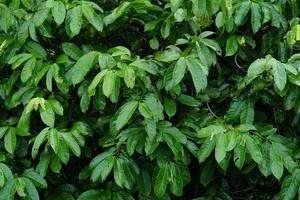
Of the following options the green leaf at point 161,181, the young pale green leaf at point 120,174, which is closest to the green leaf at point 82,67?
the young pale green leaf at point 120,174

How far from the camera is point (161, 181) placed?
1.92 metres

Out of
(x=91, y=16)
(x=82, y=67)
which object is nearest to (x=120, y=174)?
(x=82, y=67)

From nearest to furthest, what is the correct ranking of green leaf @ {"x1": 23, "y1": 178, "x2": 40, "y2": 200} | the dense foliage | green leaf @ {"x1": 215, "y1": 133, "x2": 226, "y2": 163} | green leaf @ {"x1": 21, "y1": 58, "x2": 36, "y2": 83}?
green leaf @ {"x1": 215, "y1": 133, "x2": 226, "y2": 163} → the dense foliage → green leaf @ {"x1": 23, "y1": 178, "x2": 40, "y2": 200} → green leaf @ {"x1": 21, "y1": 58, "x2": 36, "y2": 83}

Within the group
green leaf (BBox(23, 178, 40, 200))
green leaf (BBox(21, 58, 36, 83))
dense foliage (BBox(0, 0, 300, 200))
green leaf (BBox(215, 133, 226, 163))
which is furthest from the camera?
green leaf (BBox(21, 58, 36, 83))

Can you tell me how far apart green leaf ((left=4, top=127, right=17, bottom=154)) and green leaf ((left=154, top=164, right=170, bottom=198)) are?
56cm

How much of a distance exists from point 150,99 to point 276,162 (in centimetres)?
48

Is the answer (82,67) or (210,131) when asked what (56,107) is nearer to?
(82,67)

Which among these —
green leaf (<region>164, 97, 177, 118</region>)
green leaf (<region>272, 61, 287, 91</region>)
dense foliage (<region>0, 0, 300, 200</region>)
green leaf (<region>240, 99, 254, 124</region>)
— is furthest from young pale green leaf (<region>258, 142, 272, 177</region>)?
green leaf (<region>164, 97, 177, 118</region>)

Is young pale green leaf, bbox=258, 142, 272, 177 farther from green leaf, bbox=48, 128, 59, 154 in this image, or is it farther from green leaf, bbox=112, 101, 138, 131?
green leaf, bbox=48, 128, 59, 154

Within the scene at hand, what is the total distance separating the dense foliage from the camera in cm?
189

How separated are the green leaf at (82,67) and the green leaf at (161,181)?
17.1 inches

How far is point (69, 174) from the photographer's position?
232 cm

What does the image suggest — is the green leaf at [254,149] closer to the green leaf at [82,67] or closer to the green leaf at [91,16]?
the green leaf at [82,67]

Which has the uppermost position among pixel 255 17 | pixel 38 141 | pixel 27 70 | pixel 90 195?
pixel 255 17
